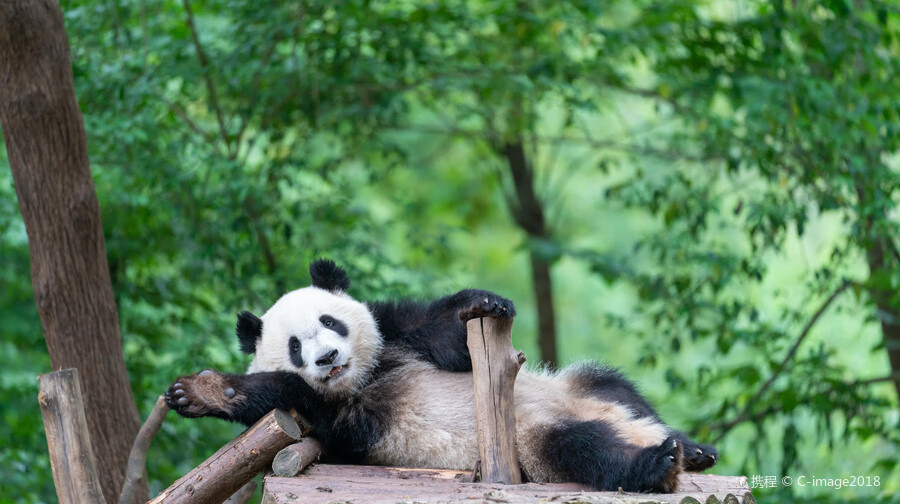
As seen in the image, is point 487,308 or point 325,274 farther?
point 325,274

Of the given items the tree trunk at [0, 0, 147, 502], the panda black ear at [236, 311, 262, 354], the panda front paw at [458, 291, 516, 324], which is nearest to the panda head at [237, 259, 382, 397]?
the panda black ear at [236, 311, 262, 354]

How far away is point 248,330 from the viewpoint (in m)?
3.84

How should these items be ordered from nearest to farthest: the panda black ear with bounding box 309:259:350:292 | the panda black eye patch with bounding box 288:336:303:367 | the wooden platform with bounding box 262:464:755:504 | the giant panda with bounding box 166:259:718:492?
the wooden platform with bounding box 262:464:755:504 < the giant panda with bounding box 166:259:718:492 < the panda black eye patch with bounding box 288:336:303:367 < the panda black ear with bounding box 309:259:350:292

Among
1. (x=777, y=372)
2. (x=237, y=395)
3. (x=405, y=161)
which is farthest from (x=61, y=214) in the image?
(x=777, y=372)

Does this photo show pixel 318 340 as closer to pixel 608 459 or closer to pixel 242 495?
pixel 242 495

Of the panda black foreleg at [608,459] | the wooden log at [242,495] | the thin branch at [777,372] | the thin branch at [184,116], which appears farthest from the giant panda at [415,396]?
the thin branch at [777,372]

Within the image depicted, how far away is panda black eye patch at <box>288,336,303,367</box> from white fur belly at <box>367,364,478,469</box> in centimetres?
46

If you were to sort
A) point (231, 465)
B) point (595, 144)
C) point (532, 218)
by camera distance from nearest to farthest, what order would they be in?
point (231, 465)
point (595, 144)
point (532, 218)

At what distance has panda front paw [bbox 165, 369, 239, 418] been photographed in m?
3.18

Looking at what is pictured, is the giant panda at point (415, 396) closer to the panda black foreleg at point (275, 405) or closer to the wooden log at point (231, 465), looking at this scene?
the panda black foreleg at point (275, 405)

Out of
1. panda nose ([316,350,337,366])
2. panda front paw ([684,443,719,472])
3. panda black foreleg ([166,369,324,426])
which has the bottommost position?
panda front paw ([684,443,719,472])

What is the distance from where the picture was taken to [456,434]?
3488mm

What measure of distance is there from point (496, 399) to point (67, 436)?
1.73 m

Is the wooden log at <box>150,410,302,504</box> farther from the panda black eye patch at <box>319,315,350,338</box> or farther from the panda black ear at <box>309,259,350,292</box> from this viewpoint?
the panda black ear at <box>309,259,350,292</box>
